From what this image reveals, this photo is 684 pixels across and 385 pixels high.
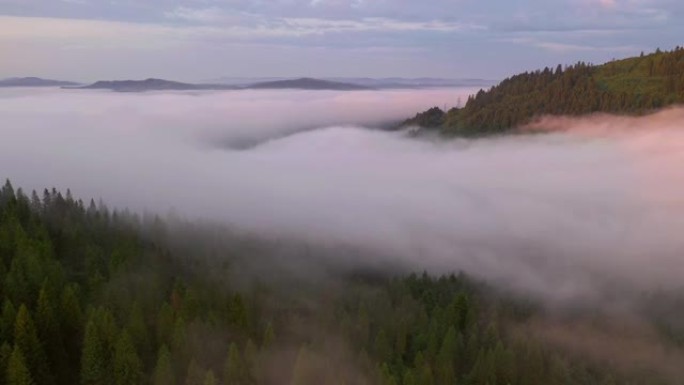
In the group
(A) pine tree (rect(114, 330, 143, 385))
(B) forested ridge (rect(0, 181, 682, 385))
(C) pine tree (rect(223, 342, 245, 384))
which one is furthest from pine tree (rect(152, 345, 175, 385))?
(C) pine tree (rect(223, 342, 245, 384))

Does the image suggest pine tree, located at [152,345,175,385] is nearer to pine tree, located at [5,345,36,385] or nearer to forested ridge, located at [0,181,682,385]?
forested ridge, located at [0,181,682,385]

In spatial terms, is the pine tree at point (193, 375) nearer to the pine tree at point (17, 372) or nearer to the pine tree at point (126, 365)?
the pine tree at point (126, 365)

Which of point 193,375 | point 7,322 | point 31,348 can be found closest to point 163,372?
point 193,375

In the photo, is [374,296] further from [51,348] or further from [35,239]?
[51,348]

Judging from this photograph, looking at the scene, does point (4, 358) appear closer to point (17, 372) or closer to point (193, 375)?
point (17, 372)

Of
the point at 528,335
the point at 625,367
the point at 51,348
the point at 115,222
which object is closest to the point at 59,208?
the point at 115,222

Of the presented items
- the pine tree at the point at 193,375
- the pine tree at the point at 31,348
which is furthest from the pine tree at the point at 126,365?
the pine tree at the point at 31,348
